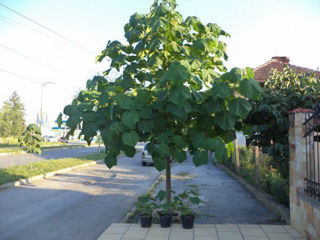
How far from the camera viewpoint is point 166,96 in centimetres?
528

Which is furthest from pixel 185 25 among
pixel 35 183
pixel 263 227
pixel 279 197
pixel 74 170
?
pixel 74 170

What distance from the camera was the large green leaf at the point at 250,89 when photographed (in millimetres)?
4316

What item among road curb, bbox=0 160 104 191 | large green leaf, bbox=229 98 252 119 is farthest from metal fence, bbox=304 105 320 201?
road curb, bbox=0 160 104 191

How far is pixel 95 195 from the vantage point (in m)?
10.6

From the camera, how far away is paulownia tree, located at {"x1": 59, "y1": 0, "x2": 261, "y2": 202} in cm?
475

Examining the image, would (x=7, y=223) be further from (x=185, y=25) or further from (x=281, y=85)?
(x=281, y=85)

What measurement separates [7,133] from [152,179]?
59.3 m

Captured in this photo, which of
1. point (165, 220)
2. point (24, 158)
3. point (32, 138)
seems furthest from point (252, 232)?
point (24, 158)

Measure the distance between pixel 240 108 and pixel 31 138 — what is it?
13.5 metres

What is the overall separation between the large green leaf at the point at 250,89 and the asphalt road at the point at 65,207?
4256mm

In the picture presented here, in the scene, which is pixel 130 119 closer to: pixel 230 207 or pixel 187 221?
pixel 187 221

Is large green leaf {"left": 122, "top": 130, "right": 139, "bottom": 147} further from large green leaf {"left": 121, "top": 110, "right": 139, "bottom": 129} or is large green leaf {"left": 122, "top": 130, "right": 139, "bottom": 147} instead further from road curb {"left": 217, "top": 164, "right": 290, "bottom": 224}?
road curb {"left": 217, "top": 164, "right": 290, "bottom": 224}

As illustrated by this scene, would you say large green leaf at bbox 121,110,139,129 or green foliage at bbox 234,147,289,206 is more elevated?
large green leaf at bbox 121,110,139,129

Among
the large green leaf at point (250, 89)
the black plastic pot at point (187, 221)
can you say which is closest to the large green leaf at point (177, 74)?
the large green leaf at point (250, 89)
